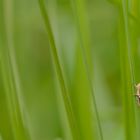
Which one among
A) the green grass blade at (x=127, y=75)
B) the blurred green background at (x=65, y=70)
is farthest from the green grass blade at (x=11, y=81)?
the green grass blade at (x=127, y=75)

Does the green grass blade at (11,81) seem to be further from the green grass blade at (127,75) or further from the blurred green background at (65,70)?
the green grass blade at (127,75)

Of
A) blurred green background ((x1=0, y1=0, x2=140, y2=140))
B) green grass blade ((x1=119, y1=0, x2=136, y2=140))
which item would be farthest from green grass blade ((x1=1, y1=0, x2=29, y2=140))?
green grass blade ((x1=119, y1=0, x2=136, y2=140))

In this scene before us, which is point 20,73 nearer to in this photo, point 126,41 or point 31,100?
point 31,100

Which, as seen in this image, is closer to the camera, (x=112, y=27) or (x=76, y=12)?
(x=76, y=12)

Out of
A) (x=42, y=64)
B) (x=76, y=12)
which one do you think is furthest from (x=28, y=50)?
(x=76, y=12)

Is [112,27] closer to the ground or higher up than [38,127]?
higher up

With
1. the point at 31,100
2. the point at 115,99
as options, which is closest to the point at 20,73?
the point at 31,100

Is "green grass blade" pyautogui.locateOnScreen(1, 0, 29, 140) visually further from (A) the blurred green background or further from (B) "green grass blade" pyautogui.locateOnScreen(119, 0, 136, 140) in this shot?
(B) "green grass blade" pyautogui.locateOnScreen(119, 0, 136, 140)
